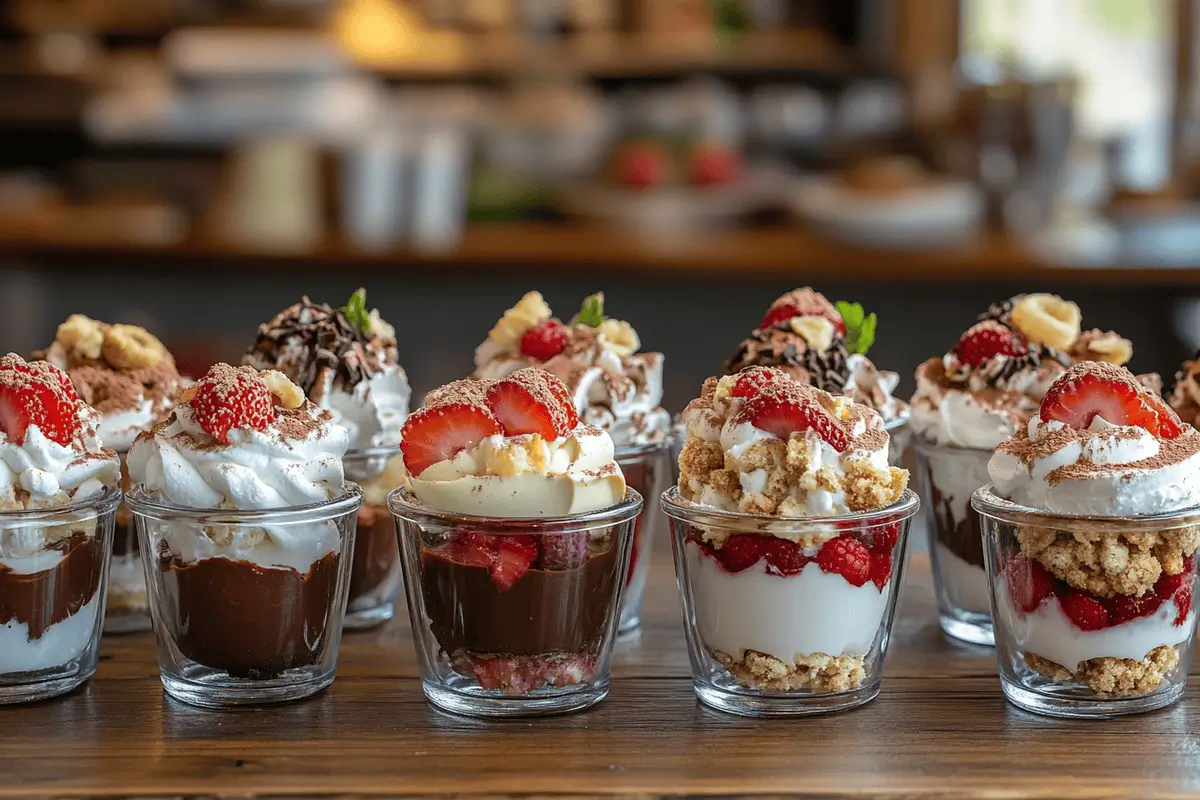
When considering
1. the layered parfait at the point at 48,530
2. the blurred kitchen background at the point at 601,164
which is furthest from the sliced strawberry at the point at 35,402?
the blurred kitchen background at the point at 601,164

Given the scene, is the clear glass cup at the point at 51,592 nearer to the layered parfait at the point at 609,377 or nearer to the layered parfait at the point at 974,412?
the layered parfait at the point at 609,377

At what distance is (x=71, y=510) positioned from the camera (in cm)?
159

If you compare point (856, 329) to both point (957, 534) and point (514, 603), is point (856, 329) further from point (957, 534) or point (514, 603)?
point (514, 603)

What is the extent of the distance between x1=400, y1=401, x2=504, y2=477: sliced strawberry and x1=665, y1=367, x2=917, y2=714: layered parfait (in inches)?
8.8

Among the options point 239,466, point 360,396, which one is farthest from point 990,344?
point 239,466

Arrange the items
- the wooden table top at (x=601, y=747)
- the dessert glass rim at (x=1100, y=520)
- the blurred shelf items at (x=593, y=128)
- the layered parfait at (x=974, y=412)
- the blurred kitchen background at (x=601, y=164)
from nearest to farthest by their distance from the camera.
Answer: the wooden table top at (x=601, y=747)
the dessert glass rim at (x=1100, y=520)
the layered parfait at (x=974, y=412)
the blurred kitchen background at (x=601, y=164)
the blurred shelf items at (x=593, y=128)

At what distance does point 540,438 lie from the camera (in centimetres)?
153

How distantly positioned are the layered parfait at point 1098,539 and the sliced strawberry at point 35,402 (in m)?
1.02

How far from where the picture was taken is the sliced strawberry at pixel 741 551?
5.02 ft

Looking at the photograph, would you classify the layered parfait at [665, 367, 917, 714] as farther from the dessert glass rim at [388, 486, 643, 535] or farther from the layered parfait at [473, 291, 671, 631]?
the layered parfait at [473, 291, 671, 631]

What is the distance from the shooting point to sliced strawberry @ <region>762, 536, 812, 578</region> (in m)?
1.52

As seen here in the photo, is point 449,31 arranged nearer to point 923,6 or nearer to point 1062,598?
point 923,6

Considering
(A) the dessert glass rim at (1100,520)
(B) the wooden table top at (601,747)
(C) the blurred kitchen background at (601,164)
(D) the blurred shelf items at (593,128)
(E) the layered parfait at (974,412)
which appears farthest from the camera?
(D) the blurred shelf items at (593,128)

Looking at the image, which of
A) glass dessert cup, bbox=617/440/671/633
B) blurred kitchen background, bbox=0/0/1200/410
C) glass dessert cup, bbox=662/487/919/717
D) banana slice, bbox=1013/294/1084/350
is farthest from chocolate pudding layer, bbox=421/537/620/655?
blurred kitchen background, bbox=0/0/1200/410
